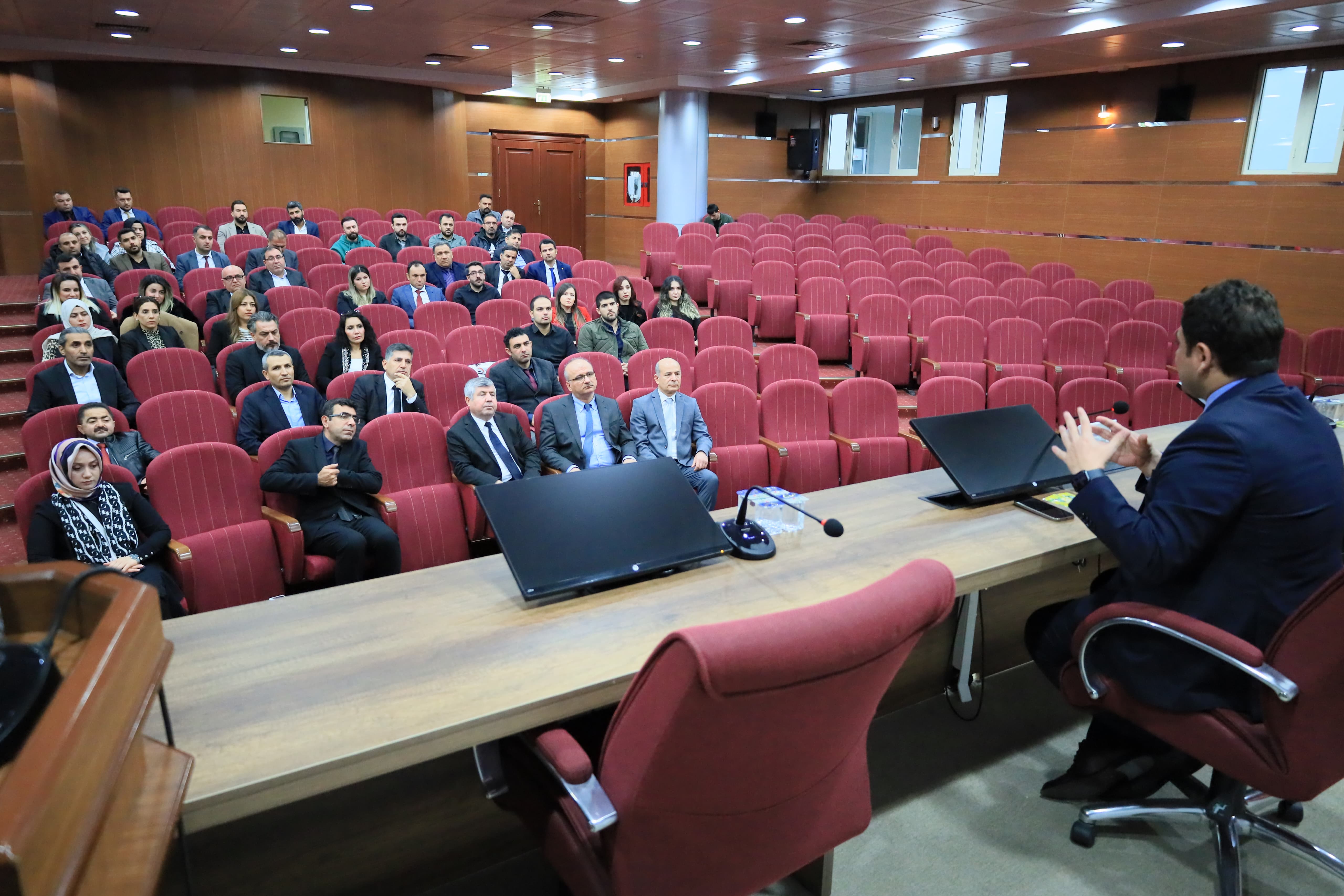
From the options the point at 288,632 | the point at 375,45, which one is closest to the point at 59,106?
the point at 375,45

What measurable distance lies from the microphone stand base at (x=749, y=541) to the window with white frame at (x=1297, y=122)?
7.89 meters

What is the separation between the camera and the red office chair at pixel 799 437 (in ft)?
13.4

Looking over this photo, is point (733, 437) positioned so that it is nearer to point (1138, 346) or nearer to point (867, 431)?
point (867, 431)

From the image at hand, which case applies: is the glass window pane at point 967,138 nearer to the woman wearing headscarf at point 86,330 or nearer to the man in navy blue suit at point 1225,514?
the woman wearing headscarf at point 86,330

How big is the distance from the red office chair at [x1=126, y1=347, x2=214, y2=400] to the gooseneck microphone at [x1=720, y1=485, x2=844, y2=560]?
337cm

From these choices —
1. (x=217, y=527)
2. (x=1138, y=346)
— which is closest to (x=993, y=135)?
→ (x=1138, y=346)

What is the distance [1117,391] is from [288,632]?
15.0 ft

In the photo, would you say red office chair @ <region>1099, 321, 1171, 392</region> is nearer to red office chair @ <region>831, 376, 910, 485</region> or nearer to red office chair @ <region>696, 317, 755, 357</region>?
red office chair @ <region>831, 376, 910, 485</region>

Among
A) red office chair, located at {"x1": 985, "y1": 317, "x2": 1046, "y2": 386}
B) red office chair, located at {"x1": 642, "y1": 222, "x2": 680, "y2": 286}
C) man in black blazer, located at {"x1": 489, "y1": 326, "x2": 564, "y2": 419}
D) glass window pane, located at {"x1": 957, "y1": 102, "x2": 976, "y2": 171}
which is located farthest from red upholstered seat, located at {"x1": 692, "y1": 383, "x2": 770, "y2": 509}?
glass window pane, located at {"x1": 957, "y1": 102, "x2": 976, "y2": 171}

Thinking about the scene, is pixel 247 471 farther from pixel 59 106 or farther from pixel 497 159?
pixel 497 159

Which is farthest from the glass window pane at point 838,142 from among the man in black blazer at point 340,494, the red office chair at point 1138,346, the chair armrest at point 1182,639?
the chair armrest at point 1182,639

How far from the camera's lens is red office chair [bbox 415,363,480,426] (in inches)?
167

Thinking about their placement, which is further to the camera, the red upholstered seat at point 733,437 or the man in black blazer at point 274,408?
the red upholstered seat at point 733,437

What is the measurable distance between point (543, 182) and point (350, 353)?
9544 mm
